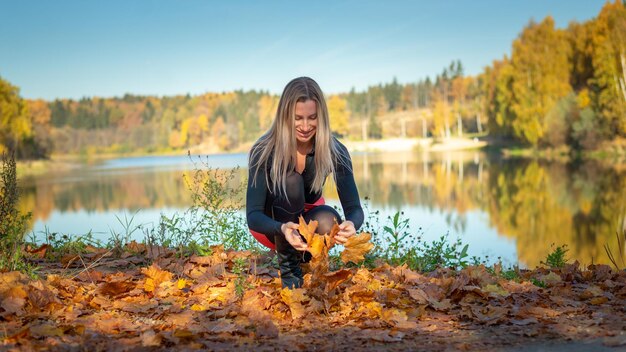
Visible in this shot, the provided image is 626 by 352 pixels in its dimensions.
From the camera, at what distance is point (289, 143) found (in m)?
3.46

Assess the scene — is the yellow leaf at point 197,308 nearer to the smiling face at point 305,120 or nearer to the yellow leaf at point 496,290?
the smiling face at point 305,120

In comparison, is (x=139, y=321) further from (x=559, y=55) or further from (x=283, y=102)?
(x=559, y=55)

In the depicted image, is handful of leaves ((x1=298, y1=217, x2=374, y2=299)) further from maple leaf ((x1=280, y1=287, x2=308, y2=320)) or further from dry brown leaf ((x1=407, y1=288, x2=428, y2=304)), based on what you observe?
dry brown leaf ((x1=407, y1=288, x2=428, y2=304))

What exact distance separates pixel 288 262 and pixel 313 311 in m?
0.49

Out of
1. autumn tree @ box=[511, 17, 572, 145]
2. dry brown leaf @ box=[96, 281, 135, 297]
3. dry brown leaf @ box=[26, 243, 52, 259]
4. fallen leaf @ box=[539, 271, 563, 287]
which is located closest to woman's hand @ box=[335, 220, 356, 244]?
dry brown leaf @ box=[96, 281, 135, 297]

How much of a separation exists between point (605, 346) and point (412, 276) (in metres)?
1.49

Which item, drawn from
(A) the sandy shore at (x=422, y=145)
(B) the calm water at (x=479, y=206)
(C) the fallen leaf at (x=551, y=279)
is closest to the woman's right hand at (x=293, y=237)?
(C) the fallen leaf at (x=551, y=279)

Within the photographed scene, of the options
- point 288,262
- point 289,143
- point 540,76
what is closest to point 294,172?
point 289,143

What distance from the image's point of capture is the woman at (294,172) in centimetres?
338

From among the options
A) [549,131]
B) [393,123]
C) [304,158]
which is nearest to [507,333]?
[304,158]

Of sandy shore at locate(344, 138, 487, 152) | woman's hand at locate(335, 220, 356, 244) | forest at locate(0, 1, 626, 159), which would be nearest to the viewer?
woman's hand at locate(335, 220, 356, 244)

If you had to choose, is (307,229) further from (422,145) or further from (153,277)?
(422,145)

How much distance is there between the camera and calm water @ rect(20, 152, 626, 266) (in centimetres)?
1095

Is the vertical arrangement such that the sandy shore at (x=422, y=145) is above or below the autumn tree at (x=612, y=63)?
below
